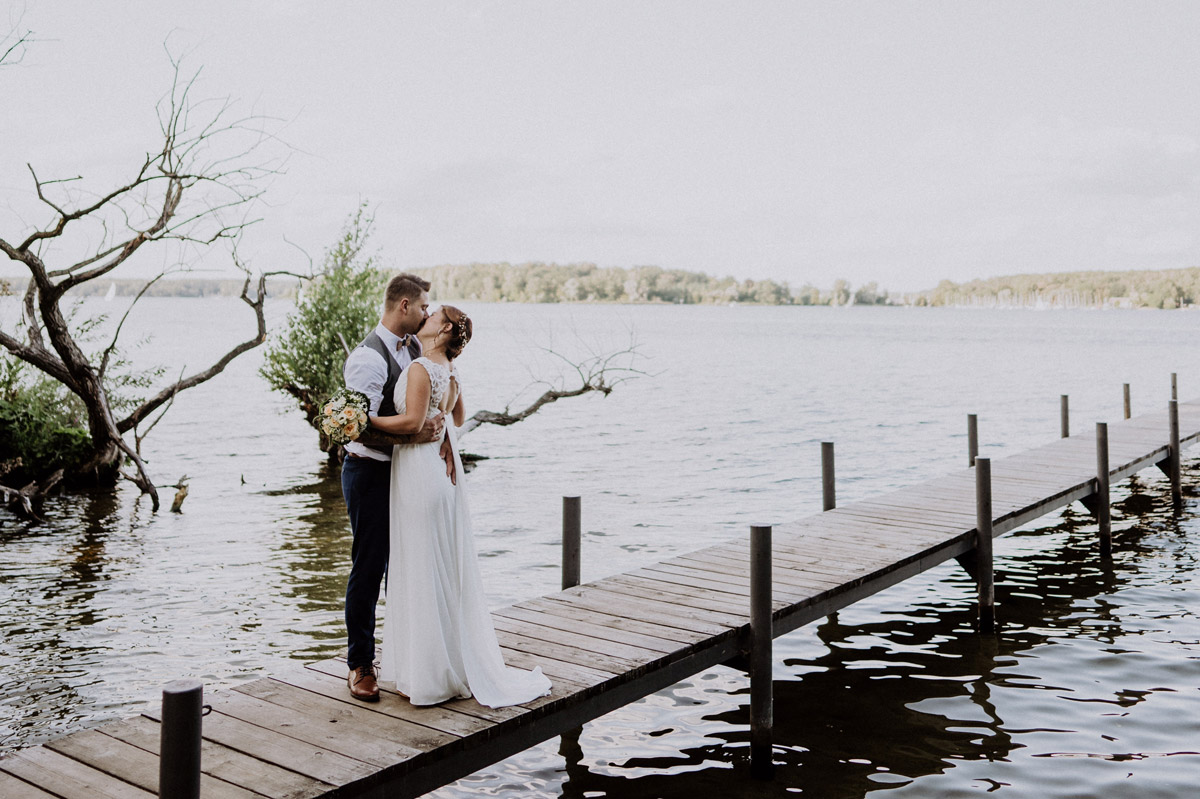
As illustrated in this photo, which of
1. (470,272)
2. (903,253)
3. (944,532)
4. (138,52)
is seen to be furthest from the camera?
(903,253)

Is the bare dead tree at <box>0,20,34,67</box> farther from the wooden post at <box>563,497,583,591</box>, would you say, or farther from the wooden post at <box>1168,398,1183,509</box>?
the wooden post at <box>1168,398,1183,509</box>

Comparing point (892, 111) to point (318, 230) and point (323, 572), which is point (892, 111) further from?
point (323, 572)

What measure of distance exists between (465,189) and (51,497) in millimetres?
75729

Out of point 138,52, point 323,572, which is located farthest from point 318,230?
point 323,572

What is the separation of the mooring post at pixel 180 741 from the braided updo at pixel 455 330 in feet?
7.07

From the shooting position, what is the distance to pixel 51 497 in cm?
1730

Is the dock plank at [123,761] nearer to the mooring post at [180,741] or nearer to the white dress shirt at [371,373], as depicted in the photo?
the mooring post at [180,741]

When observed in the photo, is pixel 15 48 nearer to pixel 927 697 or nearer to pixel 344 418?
pixel 344 418

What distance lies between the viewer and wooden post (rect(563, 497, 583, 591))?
781 centimetres

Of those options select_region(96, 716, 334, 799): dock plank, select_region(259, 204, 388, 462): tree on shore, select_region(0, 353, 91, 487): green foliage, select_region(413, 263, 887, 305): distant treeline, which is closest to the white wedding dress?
select_region(96, 716, 334, 799): dock plank

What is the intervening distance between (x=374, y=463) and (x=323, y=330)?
15.8 m

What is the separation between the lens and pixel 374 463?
523 centimetres

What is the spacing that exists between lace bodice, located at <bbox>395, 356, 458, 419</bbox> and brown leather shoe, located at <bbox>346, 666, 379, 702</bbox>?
146 cm

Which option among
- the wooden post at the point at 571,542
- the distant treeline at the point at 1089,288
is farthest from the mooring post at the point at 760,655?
the distant treeline at the point at 1089,288
